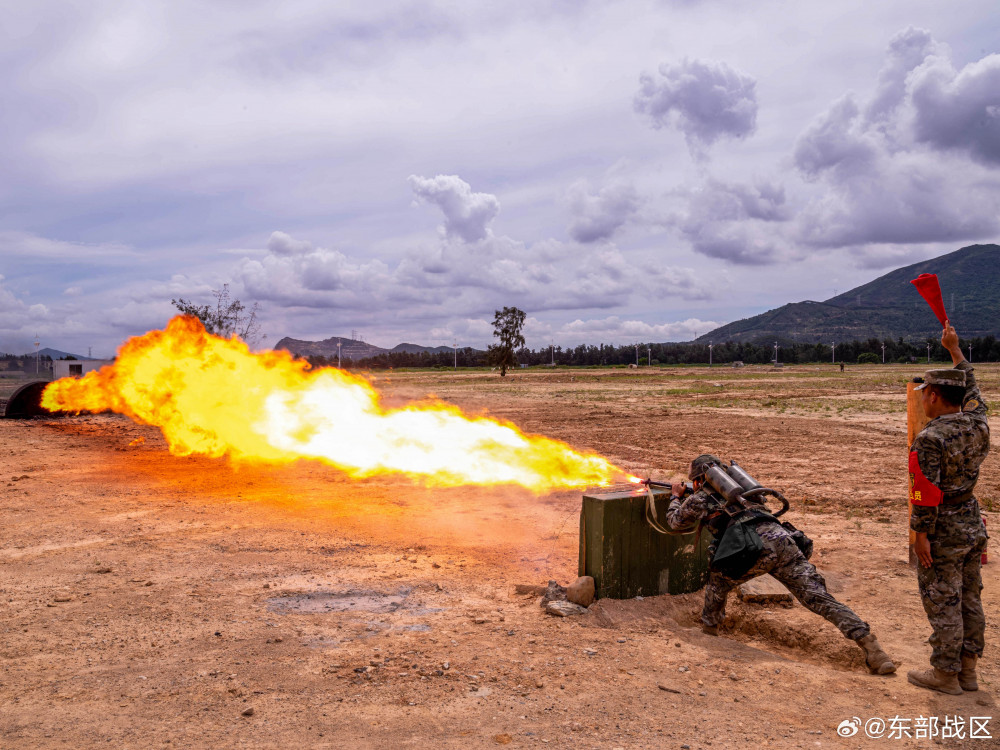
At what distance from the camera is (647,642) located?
6402 millimetres

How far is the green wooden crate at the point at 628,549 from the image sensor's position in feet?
24.0

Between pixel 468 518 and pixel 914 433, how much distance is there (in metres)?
6.80

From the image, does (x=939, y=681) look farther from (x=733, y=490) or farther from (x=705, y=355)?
(x=705, y=355)

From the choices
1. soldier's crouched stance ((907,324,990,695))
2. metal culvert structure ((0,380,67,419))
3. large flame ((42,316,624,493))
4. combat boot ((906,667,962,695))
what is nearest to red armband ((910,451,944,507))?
soldier's crouched stance ((907,324,990,695))

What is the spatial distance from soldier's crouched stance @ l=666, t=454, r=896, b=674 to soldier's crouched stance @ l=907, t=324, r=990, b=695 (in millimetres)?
525

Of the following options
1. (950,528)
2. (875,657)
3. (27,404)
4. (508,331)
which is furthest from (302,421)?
(508,331)

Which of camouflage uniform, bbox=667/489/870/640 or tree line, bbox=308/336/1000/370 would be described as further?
tree line, bbox=308/336/1000/370

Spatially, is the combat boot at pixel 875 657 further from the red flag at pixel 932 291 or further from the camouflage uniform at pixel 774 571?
the red flag at pixel 932 291

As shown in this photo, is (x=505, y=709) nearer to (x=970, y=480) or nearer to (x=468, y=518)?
(x=970, y=480)

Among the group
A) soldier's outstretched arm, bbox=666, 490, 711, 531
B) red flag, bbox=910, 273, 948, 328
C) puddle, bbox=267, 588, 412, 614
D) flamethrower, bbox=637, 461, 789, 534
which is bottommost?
puddle, bbox=267, 588, 412, 614

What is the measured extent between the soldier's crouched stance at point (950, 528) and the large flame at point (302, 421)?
7.18 metres

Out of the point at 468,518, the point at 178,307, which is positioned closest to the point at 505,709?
the point at 468,518

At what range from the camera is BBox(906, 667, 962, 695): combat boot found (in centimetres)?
547

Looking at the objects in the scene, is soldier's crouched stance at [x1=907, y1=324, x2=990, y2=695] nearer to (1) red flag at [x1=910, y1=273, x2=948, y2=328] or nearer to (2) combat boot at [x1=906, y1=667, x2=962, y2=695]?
(2) combat boot at [x1=906, y1=667, x2=962, y2=695]
